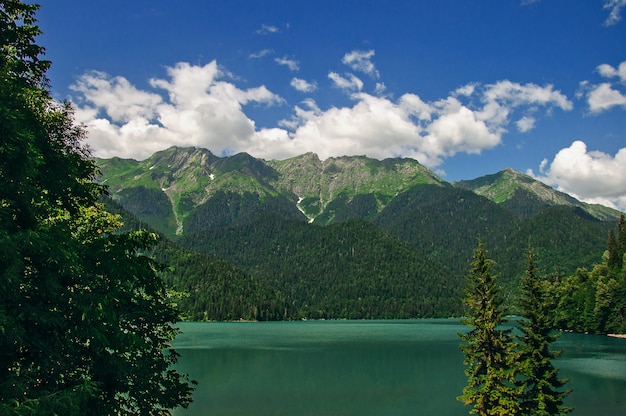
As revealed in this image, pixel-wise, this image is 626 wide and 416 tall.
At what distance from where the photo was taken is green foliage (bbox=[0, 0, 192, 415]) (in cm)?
1045

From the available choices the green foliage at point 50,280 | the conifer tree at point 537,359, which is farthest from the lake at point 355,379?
the green foliage at point 50,280

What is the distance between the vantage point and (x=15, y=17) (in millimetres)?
15008

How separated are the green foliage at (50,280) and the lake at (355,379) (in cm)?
3992

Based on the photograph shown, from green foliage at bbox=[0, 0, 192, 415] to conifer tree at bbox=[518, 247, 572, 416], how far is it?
2768 centimetres

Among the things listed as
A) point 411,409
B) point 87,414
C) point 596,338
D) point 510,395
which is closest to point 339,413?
point 411,409

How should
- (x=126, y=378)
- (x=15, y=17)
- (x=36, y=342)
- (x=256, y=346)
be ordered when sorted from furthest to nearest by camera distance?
1. (x=256, y=346)
2. (x=15, y=17)
3. (x=126, y=378)
4. (x=36, y=342)

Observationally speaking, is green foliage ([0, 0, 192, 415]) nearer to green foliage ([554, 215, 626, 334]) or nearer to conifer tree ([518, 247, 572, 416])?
conifer tree ([518, 247, 572, 416])

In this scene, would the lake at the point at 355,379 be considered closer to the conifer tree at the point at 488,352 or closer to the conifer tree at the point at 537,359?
the conifer tree at the point at 537,359

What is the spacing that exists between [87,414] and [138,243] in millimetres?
4879

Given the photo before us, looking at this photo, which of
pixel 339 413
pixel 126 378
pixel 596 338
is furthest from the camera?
pixel 596 338

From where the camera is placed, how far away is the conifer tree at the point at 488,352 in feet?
106

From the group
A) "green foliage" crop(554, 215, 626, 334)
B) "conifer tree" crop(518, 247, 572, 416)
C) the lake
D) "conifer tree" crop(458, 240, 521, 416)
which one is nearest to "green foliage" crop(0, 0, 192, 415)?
"conifer tree" crop(458, 240, 521, 416)

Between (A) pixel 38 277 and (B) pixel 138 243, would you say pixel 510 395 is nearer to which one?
(B) pixel 138 243

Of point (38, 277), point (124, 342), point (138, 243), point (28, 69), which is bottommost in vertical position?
point (124, 342)
